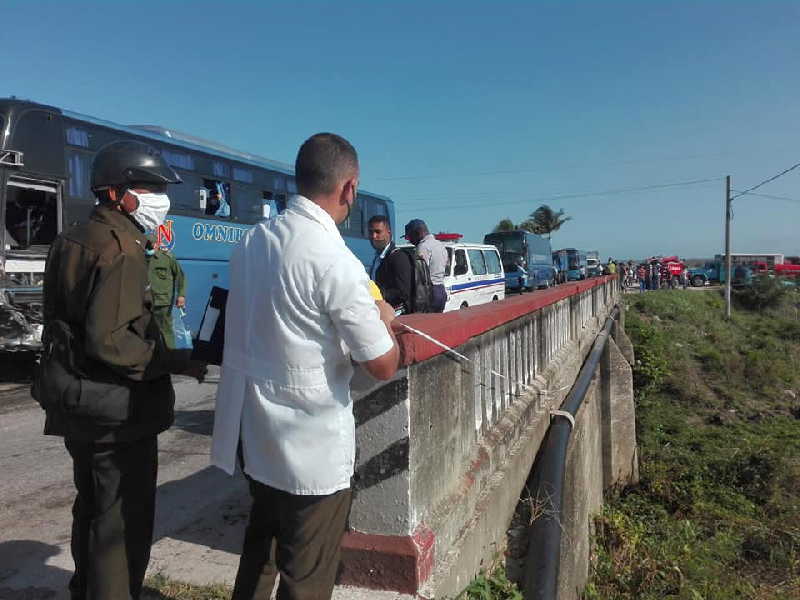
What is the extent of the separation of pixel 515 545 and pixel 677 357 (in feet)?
62.5

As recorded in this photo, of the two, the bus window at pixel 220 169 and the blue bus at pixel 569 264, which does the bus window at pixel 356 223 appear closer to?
the bus window at pixel 220 169

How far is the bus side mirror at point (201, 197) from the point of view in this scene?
1148 cm

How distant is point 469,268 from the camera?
50.6 feet

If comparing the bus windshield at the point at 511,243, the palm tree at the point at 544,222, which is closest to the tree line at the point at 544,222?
the palm tree at the point at 544,222

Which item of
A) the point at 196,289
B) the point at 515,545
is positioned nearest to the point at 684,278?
the point at 196,289

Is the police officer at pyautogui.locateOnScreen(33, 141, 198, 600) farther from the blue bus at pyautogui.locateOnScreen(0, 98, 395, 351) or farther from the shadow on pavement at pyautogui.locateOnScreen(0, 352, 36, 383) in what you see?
the shadow on pavement at pyautogui.locateOnScreen(0, 352, 36, 383)

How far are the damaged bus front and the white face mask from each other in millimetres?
6520

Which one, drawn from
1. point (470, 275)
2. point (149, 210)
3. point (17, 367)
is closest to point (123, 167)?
point (149, 210)

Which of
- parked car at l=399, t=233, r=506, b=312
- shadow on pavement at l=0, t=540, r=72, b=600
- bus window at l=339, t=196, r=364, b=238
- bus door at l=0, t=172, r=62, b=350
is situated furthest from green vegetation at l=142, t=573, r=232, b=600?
bus window at l=339, t=196, r=364, b=238

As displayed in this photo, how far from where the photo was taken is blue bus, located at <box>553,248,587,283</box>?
46.0m

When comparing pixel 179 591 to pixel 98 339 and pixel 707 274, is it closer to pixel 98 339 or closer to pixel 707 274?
pixel 98 339

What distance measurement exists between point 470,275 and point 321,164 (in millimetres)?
13545

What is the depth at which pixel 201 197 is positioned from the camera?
11570 mm

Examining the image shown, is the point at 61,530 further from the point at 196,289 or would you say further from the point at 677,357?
the point at 677,357
